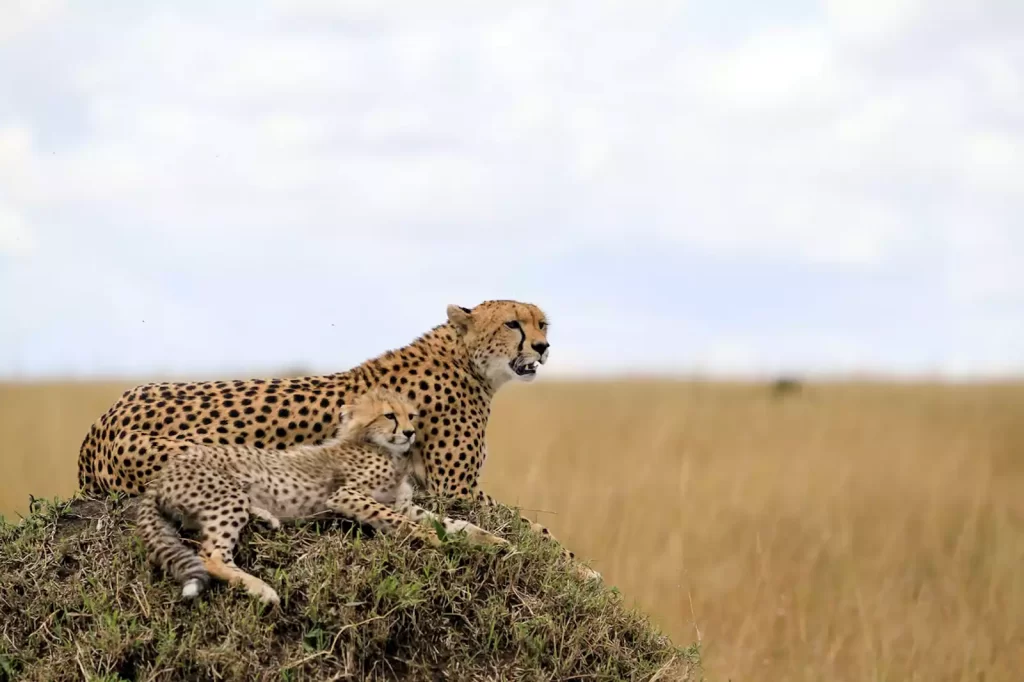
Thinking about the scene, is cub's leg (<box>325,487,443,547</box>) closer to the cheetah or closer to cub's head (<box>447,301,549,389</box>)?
the cheetah

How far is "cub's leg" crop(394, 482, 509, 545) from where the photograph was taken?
4180 millimetres

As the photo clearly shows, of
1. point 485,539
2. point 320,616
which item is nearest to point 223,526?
point 320,616

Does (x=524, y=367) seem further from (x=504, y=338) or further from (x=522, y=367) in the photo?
(x=504, y=338)

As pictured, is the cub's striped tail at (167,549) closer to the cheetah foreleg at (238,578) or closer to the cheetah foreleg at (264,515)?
the cheetah foreleg at (238,578)

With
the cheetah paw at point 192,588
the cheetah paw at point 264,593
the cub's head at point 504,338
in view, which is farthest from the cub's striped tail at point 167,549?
the cub's head at point 504,338

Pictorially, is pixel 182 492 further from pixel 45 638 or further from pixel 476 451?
pixel 476 451

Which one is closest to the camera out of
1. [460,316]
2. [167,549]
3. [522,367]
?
[167,549]

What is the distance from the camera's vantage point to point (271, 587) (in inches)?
155

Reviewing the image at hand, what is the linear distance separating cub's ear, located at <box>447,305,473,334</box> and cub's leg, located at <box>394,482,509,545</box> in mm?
952

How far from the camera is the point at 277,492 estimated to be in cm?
416

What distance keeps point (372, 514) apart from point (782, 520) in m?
7.23

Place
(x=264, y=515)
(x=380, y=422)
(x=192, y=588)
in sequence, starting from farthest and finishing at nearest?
(x=380, y=422) < (x=264, y=515) < (x=192, y=588)

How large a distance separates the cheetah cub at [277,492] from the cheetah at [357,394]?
162 mm

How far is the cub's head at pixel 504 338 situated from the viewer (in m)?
4.94
